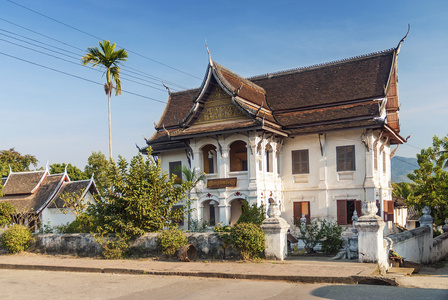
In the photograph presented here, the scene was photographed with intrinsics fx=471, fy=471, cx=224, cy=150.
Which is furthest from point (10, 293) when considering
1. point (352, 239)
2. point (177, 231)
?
point (352, 239)

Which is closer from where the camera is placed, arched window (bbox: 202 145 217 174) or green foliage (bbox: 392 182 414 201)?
arched window (bbox: 202 145 217 174)

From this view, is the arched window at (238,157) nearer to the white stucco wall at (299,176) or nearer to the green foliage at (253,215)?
the white stucco wall at (299,176)

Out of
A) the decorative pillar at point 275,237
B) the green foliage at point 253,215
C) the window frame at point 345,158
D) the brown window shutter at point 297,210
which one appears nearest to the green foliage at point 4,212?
the green foliage at point 253,215

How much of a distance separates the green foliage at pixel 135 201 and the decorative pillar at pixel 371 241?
19.0 ft

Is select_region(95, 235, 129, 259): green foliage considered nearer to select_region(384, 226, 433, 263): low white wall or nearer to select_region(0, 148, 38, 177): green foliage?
select_region(384, 226, 433, 263): low white wall

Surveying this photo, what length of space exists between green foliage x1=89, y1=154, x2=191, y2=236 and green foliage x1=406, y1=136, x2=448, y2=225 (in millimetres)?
14534

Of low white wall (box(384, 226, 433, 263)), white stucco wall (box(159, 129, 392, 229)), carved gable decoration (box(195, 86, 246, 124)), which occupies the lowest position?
low white wall (box(384, 226, 433, 263))

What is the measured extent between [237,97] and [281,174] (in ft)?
16.2

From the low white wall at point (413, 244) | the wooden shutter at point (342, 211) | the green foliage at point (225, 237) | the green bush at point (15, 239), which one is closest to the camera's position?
the green foliage at point (225, 237)

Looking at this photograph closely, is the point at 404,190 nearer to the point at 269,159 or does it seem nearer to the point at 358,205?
the point at 358,205

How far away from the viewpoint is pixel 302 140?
2452 centimetres

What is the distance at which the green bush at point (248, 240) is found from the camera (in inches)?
498

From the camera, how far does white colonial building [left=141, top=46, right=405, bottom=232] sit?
897 inches

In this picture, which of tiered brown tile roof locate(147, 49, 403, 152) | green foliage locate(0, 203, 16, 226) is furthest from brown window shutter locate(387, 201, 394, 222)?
green foliage locate(0, 203, 16, 226)
